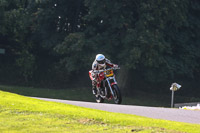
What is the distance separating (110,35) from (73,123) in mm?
22790

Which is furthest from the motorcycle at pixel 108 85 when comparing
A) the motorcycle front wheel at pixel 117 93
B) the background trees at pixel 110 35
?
the background trees at pixel 110 35

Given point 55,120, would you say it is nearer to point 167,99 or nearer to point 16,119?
point 16,119

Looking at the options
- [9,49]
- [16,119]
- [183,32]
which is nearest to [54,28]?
[9,49]

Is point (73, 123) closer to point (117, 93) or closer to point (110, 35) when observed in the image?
point (117, 93)

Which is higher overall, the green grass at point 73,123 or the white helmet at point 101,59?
the white helmet at point 101,59

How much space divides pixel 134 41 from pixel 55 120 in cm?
2009

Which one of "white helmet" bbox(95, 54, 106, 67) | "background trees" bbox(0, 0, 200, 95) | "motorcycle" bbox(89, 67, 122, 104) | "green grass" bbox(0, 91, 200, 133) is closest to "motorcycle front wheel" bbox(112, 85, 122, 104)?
"motorcycle" bbox(89, 67, 122, 104)

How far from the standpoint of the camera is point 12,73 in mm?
38375

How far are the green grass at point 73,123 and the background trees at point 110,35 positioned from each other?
18.0 metres

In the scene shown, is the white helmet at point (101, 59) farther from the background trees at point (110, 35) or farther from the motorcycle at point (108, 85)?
the background trees at point (110, 35)

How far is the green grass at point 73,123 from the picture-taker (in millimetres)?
8867

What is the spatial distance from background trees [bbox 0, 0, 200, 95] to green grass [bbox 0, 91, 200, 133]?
18.0 m

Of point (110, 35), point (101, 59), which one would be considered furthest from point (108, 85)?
point (110, 35)

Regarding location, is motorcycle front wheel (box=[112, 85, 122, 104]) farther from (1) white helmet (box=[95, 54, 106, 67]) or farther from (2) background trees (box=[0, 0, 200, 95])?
(2) background trees (box=[0, 0, 200, 95])
